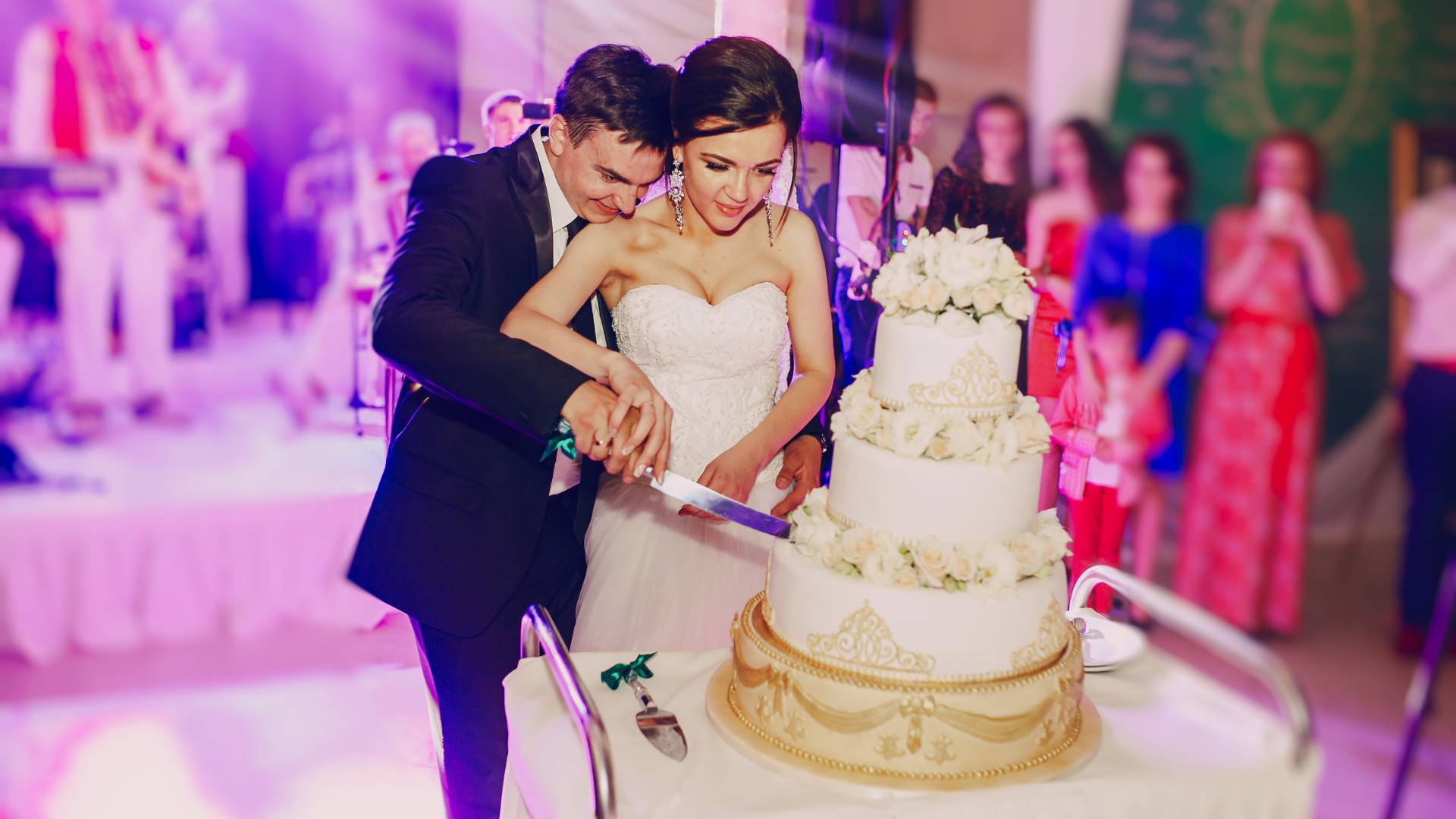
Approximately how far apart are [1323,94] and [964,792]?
569 centimetres

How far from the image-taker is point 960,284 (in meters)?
1.49

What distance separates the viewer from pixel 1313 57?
18.9 feet

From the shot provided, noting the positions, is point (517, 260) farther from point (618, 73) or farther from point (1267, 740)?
point (1267, 740)

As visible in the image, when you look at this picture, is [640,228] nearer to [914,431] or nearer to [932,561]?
[914,431]

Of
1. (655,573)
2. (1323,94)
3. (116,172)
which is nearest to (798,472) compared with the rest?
(655,573)

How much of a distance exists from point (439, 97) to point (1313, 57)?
5007 mm

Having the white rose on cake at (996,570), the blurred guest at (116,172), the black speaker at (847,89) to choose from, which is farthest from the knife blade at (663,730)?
the blurred guest at (116,172)

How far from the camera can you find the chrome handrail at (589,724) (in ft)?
4.14

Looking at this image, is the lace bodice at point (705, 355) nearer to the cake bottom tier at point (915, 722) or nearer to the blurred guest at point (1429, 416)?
the cake bottom tier at point (915, 722)

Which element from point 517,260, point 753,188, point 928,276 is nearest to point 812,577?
point 928,276

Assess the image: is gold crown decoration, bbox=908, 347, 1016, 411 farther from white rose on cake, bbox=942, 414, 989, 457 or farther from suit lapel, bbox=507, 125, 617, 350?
suit lapel, bbox=507, 125, 617, 350

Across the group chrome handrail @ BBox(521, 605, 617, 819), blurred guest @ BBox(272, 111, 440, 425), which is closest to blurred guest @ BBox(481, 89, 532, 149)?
blurred guest @ BBox(272, 111, 440, 425)

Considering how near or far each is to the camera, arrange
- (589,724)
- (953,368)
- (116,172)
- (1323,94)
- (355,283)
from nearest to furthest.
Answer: (589,724), (953,368), (355,283), (116,172), (1323,94)

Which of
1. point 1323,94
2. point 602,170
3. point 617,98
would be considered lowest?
point 602,170
